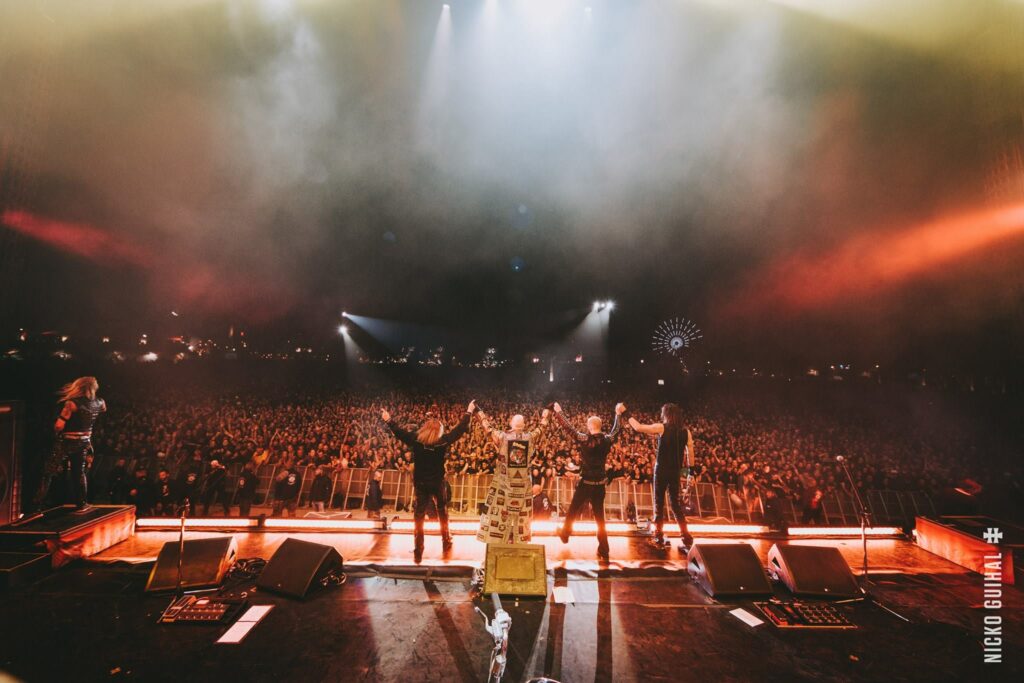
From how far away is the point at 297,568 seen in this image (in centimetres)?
408

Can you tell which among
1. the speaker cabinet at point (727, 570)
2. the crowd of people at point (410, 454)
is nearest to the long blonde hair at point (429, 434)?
the crowd of people at point (410, 454)

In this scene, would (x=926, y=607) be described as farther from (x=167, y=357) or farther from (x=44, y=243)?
(x=167, y=357)

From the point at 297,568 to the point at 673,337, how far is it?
127 ft

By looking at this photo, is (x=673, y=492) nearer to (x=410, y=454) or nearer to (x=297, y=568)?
(x=297, y=568)

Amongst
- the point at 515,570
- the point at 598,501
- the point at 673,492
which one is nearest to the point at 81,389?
the point at 515,570

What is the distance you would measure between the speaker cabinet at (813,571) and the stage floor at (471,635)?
0.27 metres

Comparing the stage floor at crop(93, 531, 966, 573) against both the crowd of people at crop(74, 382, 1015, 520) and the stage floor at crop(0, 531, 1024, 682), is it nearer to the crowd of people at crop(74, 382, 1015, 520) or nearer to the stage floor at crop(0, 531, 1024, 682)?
the stage floor at crop(0, 531, 1024, 682)

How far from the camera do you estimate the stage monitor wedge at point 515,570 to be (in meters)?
3.97

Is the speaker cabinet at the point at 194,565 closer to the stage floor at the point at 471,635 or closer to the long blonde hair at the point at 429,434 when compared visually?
the stage floor at the point at 471,635

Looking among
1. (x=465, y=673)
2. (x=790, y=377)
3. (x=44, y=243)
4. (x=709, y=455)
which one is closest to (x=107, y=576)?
(x=465, y=673)

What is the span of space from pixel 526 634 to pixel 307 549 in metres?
2.50

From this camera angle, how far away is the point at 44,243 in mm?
15477

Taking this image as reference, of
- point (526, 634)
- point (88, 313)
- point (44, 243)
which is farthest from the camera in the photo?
point (88, 313)

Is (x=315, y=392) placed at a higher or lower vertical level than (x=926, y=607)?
higher
